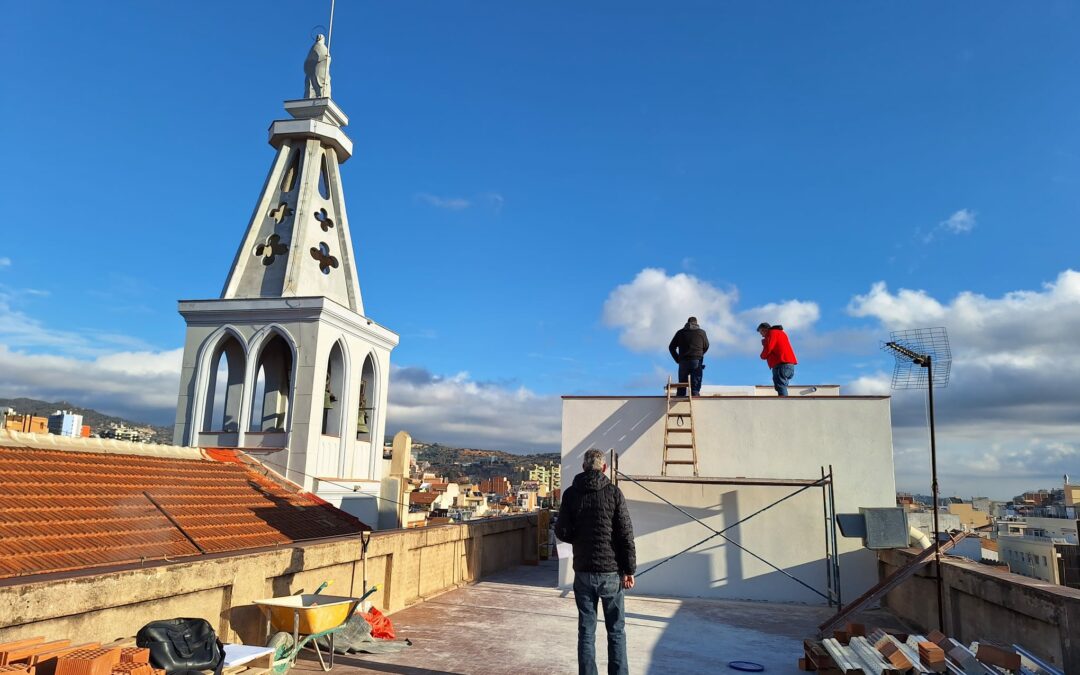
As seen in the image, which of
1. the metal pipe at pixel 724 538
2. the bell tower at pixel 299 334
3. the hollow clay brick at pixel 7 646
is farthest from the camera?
the bell tower at pixel 299 334

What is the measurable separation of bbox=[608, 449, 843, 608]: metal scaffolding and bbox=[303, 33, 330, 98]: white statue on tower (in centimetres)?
1307

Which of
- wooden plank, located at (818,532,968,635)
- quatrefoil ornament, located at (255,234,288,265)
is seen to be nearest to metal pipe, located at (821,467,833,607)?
wooden plank, located at (818,532,968,635)

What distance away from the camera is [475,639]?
313 inches

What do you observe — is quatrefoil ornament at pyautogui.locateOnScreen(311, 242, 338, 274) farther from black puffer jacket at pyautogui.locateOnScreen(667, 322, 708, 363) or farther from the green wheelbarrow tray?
the green wheelbarrow tray

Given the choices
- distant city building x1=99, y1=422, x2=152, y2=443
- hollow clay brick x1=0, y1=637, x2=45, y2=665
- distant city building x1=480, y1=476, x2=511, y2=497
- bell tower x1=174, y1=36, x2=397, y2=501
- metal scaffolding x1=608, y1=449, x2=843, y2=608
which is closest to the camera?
hollow clay brick x1=0, y1=637, x2=45, y2=665

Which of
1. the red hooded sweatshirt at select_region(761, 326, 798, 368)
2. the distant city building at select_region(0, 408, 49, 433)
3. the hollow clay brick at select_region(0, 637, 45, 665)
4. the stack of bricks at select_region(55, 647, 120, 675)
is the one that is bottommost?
the stack of bricks at select_region(55, 647, 120, 675)

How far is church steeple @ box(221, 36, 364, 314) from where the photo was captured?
16.4m

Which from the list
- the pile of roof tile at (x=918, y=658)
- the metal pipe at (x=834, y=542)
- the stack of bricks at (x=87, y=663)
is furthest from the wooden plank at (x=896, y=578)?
the stack of bricks at (x=87, y=663)

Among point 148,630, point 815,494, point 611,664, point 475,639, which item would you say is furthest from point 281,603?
point 815,494

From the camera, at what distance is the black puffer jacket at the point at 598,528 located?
5547mm

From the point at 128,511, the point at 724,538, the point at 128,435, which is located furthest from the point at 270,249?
the point at 724,538

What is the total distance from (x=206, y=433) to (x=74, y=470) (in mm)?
6782

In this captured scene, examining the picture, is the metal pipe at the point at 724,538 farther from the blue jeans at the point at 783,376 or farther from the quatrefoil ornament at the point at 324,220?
the quatrefoil ornament at the point at 324,220

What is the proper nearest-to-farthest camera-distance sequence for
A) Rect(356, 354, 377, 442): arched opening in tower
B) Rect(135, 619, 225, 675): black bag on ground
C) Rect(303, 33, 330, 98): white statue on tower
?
1. Rect(135, 619, 225, 675): black bag on ground
2. Rect(356, 354, 377, 442): arched opening in tower
3. Rect(303, 33, 330, 98): white statue on tower
